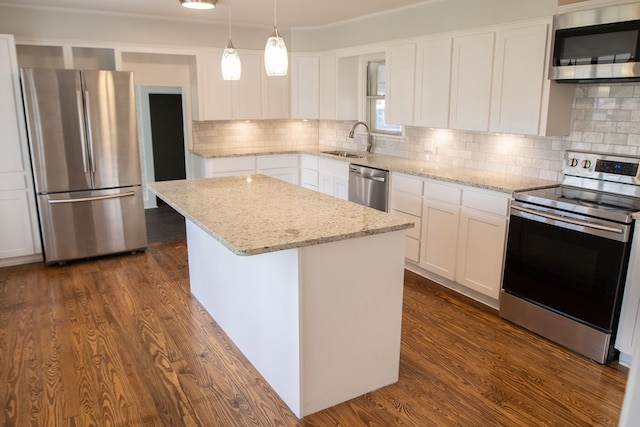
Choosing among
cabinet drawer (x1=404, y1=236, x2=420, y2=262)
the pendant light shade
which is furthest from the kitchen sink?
the pendant light shade

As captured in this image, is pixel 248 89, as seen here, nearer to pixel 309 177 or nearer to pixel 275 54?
pixel 309 177

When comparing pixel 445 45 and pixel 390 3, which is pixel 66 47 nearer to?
pixel 390 3

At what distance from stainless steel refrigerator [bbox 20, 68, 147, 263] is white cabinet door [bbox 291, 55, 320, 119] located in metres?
2.17

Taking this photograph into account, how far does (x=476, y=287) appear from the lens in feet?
12.3

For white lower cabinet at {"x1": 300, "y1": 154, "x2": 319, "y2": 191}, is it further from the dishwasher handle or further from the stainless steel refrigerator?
the stainless steel refrigerator

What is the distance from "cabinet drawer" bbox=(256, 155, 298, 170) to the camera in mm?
5777

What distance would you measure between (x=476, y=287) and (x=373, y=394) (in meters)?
1.54

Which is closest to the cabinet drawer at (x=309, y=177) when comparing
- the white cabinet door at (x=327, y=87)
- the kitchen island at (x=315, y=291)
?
the white cabinet door at (x=327, y=87)

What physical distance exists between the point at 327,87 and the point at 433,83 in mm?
1854

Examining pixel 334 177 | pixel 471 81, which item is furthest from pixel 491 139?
pixel 334 177

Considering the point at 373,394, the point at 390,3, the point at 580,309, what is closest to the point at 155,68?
the point at 390,3

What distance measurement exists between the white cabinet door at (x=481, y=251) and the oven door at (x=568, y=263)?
0.36 ft

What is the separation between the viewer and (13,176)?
14.5ft

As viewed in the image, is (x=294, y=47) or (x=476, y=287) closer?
(x=476, y=287)
